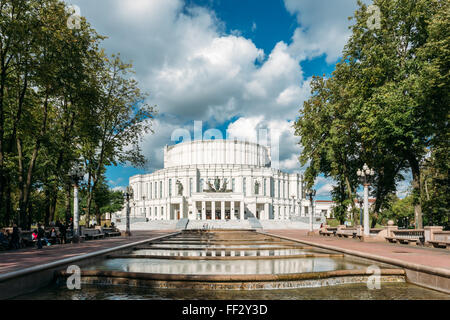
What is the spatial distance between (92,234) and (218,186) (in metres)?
57.7

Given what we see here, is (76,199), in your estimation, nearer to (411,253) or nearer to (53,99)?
(53,99)

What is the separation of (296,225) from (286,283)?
53.1 m

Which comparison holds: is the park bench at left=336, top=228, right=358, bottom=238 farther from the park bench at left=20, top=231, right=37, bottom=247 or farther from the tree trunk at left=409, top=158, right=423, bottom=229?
the park bench at left=20, top=231, right=37, bottom=247

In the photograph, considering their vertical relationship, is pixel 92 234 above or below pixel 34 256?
below

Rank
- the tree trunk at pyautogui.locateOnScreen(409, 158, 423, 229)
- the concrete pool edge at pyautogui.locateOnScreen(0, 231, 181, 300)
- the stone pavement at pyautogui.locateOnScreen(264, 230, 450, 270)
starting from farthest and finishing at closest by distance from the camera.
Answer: the tree trunk at pyautogui.locateOnScreen(409, 158, 423, 229)
the stone pavement at pyautogui.locateOnScreen(264, 230, 450, 270)
the concrete pool edge at pyautogui.locateOnScreen(0, 231, 181, 300)

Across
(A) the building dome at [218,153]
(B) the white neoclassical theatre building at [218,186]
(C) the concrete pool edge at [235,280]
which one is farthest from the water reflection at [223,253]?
(A) the building dome at [218,153]

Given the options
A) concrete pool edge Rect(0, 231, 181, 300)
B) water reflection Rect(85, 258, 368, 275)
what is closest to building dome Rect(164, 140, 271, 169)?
water reflection Rect(85, 258, 368, 275)

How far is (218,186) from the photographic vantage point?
84.2m

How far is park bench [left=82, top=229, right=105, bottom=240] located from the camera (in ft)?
84.1

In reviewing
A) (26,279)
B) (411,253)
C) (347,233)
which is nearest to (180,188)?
(347,233)

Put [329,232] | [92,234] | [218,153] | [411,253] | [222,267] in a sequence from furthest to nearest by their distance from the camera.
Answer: [218,153]
[329,232]
[92,234]
[411,253]
[222,267]

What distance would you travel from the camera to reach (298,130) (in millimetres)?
39469

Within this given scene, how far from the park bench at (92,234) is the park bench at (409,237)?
2187cm

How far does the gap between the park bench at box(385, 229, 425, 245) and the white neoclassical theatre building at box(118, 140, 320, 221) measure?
60.5 m
